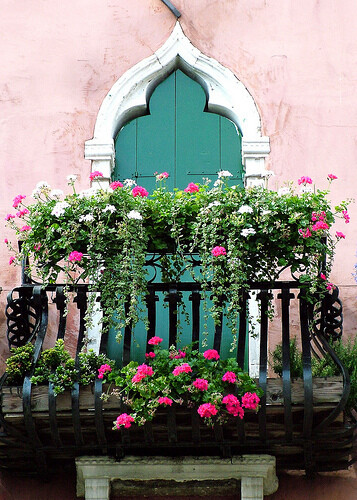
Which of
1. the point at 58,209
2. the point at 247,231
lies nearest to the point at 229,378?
the point at 247,231

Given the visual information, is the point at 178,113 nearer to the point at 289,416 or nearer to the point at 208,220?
the point at 208,220

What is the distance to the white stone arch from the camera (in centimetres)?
824

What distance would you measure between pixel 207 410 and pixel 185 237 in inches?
46.3

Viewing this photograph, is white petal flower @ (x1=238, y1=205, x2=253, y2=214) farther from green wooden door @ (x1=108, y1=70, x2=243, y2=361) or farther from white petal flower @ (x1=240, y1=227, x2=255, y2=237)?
green wooden door @ (x1=108, y1=70, x2=243, y2=361)

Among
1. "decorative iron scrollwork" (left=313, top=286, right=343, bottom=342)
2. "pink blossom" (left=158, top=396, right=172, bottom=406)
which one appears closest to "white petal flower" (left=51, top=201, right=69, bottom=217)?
"pink blossom" (left=158, top=396, right=172, bottom=406)

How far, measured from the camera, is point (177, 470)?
7098 mm

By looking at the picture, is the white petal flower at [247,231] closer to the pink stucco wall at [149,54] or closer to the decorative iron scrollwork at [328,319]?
the decorative iron scrollwork at [328,319]

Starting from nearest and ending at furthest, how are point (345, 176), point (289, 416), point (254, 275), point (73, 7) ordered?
1. point (289, 416)
2. point (254, 275)
3. point (345, 176)
4. point (73, 7)

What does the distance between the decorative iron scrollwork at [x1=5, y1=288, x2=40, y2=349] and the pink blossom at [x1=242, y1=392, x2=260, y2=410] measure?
4.96 feet

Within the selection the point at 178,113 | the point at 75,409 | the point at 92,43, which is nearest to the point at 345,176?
the point at 178,113

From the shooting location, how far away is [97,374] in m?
6.86

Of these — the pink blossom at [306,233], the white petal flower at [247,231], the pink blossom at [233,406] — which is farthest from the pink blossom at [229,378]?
the pink blossom at [306,233]

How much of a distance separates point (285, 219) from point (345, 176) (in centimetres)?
137

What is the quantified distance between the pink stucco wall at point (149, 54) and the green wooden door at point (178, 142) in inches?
10.8
